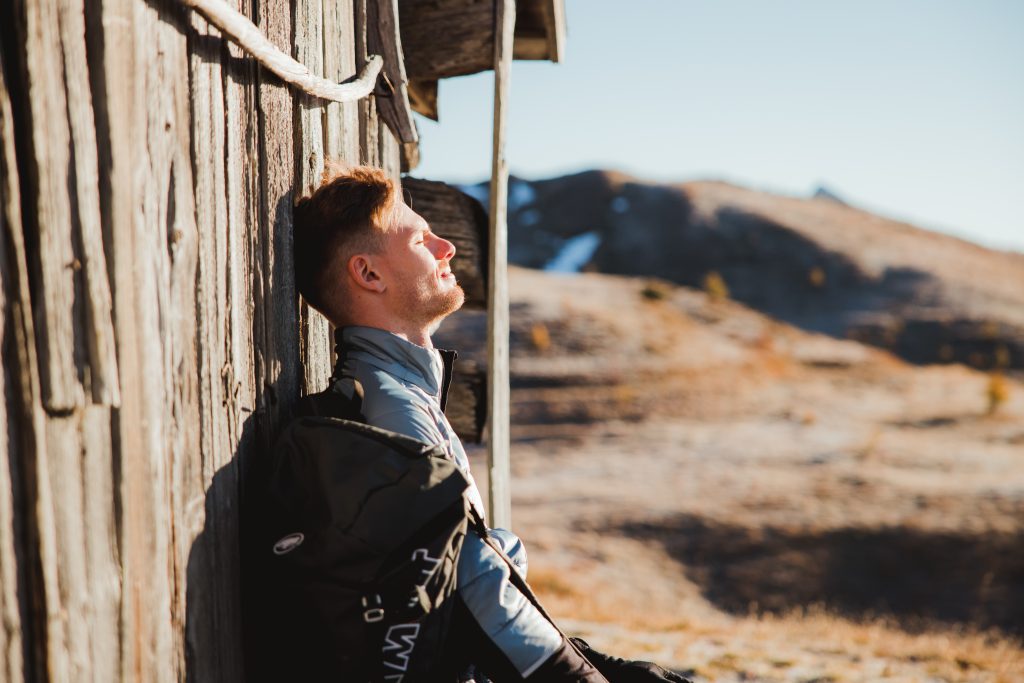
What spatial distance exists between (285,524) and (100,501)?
1.50 ft

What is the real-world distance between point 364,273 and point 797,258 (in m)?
27.3

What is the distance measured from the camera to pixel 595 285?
22828 millimetres

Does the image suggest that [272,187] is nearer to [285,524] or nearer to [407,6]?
[285,524]

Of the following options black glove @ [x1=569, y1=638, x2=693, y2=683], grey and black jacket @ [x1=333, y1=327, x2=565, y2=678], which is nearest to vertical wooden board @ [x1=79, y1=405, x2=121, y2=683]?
grey and black jacket @ [x1=333, y1=327, x2=565, y2=678]

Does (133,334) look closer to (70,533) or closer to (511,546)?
(70,533)

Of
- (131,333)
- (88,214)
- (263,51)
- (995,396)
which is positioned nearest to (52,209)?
(88,214)

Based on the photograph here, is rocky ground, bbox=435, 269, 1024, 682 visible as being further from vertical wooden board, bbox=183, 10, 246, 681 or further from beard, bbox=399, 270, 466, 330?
vertical wooden board, bbox=183, 10, 246, 681

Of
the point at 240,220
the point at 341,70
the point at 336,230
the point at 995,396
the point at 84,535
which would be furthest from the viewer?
the point at 995,396

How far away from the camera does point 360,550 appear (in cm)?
168

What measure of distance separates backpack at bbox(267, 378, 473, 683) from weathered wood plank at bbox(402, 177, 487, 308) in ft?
6.57

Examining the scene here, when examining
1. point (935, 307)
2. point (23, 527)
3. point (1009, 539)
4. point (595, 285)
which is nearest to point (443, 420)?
point (23, 527)

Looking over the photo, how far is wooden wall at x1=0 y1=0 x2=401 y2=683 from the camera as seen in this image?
1.21m

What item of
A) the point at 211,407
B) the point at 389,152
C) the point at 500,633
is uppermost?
the point at 389,152

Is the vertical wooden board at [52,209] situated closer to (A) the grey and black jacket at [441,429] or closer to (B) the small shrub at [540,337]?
(A) the grey and black jacket at [441,429]
